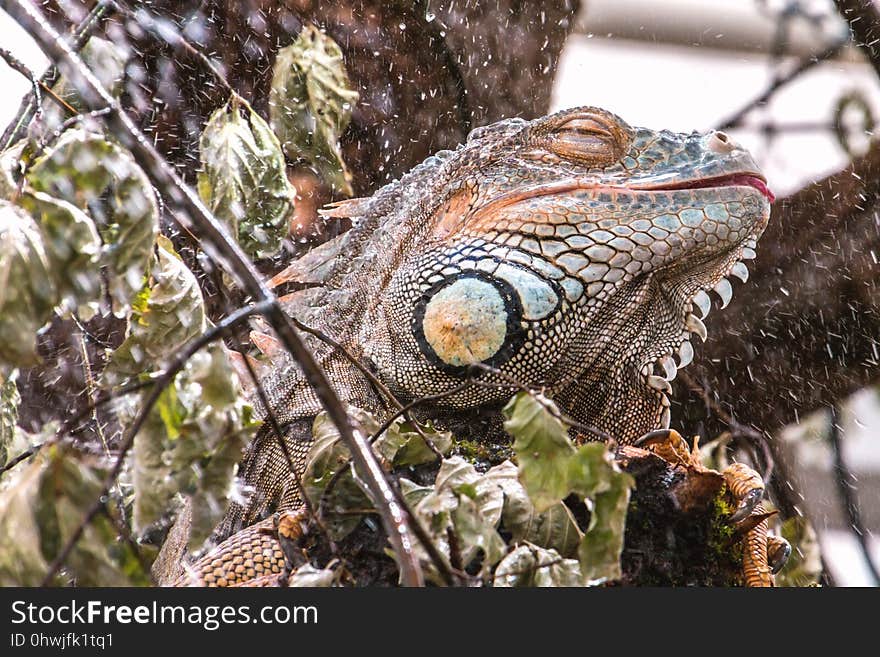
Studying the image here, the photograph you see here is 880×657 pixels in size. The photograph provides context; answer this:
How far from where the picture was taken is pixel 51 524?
4.25 feet

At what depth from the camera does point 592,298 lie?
2.51m

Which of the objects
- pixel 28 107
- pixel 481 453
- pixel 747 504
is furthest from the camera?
pixel 481 453

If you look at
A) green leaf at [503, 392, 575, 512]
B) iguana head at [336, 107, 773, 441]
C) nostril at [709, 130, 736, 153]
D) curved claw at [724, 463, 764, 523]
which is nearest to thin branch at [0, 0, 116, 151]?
iguana head at [336, 107, 773, 441]

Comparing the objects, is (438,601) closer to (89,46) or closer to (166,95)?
(89,46)

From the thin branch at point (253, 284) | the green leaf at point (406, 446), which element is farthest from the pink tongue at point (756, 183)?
the thin branch at point (253, 284)

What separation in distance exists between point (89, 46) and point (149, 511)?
62.3 inches

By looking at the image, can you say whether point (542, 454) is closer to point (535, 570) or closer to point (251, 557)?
point (535, 570)

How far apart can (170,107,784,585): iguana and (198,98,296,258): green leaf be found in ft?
1.24

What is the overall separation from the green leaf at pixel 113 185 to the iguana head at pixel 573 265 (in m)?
1.11

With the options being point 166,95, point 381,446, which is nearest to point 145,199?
point 381,446

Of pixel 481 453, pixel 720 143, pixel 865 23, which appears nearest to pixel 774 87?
pixel 865 23

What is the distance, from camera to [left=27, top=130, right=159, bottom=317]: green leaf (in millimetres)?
1398

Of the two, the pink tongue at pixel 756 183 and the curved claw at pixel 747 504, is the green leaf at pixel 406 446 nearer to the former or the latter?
the curved claw at pixel 747 504

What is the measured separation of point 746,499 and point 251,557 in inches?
42.3
